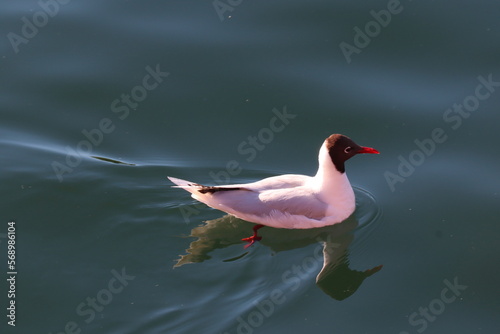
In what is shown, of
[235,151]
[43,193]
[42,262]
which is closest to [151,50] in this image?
[235,151]

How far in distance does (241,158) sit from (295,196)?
1.40 metres

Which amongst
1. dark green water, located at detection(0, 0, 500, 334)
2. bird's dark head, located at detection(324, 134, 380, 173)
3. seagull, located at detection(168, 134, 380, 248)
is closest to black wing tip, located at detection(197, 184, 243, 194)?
seagull, located at detection(168, 134, 380, 248)

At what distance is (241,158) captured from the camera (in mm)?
11766

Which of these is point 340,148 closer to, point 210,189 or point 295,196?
point 295,196

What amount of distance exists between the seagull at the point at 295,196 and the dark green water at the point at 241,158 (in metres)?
0.20

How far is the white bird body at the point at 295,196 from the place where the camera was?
10539 millimetres

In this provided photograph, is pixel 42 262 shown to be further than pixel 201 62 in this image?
No

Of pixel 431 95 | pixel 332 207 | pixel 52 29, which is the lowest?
pixel 332 207

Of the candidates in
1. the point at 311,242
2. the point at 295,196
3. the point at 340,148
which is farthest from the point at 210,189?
the point at 340,148

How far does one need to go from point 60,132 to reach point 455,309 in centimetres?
569

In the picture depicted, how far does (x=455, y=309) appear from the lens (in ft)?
31.3

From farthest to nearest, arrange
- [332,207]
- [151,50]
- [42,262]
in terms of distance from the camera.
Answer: [151,50] < [332,207] < [42,262]

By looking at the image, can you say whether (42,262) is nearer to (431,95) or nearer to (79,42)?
(79,42)

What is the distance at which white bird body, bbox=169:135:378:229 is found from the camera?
34.6 feet
